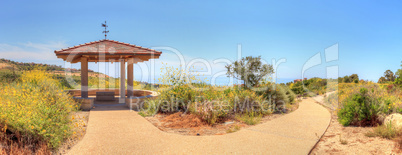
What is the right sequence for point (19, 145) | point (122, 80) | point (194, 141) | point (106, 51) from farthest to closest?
point (122, 80) < point (106, 51) < point (194, 141) < point (19, 145)

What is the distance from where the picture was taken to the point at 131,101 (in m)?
10.2

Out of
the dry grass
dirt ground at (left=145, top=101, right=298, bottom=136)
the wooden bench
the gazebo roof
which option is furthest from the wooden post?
the dry grass

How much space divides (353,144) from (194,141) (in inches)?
145

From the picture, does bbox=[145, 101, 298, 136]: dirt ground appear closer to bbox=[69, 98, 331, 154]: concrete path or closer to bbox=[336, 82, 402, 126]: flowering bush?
bbox=[69, 98, 331, 154]: concrete path

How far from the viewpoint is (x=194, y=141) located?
5078mm

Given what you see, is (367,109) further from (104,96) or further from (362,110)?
(104,96)

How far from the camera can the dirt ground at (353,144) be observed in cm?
473

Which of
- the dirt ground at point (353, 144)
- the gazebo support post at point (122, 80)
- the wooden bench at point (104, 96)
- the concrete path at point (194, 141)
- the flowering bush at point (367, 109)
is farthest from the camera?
the wooden bench at point (104, 96)

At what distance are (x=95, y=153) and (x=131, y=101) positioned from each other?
5.96 meters

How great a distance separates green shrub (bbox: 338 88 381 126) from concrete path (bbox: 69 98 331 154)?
89cm

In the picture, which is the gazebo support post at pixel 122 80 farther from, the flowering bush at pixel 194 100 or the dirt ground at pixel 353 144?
the dirt ground at pixel 353 144

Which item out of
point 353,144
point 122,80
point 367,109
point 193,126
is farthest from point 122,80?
point 367,109

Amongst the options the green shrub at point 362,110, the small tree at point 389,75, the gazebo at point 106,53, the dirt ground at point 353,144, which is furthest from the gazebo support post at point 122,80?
the small tree at point 389,75

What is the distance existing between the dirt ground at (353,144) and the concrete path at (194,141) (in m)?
0.20
